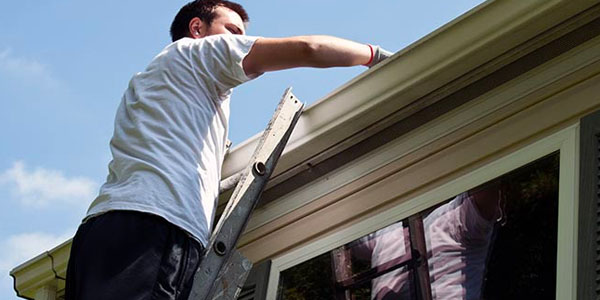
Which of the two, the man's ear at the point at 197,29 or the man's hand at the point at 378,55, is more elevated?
the man's ear at the point at 197,29

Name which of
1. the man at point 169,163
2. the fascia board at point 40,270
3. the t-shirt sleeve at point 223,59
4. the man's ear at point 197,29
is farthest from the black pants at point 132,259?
the fascia board at point 40,270

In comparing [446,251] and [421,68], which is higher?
[421,68]

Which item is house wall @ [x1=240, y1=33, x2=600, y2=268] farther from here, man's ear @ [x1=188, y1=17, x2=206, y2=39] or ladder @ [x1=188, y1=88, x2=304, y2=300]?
man's ear @ [x1=188, y1=17, x2=206, y2=39]

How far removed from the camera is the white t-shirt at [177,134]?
3160mm

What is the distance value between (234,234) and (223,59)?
600mm

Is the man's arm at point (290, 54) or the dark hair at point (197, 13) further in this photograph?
the dark hair at point (197, 13)

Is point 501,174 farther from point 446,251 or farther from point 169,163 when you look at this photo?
point 169,163

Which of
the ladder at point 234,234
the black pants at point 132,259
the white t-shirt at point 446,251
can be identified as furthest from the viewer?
the white t-shirt at point 446,251

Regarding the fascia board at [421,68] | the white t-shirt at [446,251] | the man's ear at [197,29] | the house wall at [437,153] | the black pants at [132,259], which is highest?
the man's ear at [197,29]

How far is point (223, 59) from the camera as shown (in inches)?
137

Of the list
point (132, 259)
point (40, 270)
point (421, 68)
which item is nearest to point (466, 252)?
point (421, 68)

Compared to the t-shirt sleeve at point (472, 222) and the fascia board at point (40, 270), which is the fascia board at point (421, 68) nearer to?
the t-shirt sleeve at point (472, 222)

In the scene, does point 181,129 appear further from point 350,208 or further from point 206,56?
point 350,208

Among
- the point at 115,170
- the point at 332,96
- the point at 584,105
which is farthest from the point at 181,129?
the point at 584,105
